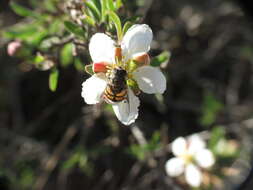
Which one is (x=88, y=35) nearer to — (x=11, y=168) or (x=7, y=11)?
(x=11, y=168)

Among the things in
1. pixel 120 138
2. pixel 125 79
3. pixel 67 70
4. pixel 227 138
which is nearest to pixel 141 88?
pixel 125 79

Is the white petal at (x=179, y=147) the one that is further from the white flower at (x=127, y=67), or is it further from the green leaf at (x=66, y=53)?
the white flower at (x=127, y=67)

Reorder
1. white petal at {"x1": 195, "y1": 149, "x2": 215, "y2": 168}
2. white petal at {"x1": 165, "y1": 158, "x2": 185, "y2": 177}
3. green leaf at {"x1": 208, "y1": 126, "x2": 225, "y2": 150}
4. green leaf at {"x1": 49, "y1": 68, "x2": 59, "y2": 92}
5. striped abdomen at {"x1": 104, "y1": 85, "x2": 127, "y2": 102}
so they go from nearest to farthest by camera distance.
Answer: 1. striped abdomen at {"x1": 104, "y1": 85, "x2": 127, "y2": 102}
2. green leaf at {"x1": 49, "y1": 68, "x2": 59, "y2": 92}
3. white petal at {"x1": 165, "y1": 158, "x2": 185, "y2": 177}
4. white petal at {"x1": 195, "y1": 149, "x2": 215, "y2": 168}
5. green leaf at {"x1": 208, "y1": 126, "x2": 225, "y2": 150}

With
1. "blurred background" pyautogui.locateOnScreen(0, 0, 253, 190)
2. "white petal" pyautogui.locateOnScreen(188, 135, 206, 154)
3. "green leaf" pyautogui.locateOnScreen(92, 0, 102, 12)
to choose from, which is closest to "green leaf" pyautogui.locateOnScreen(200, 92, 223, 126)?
"blurred background" pyautogui.locateOnScreen(0, 0, 253, 190)

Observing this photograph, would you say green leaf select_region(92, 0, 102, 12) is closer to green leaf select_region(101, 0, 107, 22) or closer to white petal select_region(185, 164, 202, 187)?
green leaf select_region(101, 0, 107, 22)

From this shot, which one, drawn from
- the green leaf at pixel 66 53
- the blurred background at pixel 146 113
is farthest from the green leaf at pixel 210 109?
the green leaf at pixel 66 53
